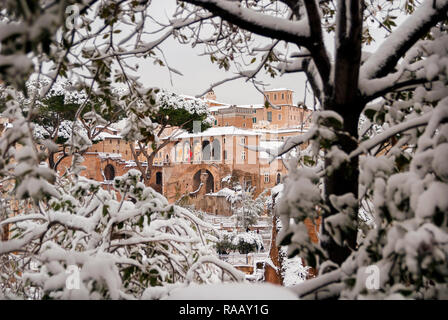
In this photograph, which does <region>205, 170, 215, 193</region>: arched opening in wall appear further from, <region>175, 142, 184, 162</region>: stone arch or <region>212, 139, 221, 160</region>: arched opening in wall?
<region>175, 142, 184, 162</region>: stone arch

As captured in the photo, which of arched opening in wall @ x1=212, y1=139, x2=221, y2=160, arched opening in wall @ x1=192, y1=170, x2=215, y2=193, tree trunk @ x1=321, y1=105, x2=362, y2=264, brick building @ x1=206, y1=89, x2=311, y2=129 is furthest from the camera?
brick building @ x1=206, y1=89, x2=311, y2=129

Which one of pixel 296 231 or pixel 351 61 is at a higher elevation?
pixel 351 61

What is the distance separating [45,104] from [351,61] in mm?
14533

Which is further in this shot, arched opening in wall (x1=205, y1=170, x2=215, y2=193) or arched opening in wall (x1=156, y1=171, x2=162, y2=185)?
arched opening in wall (x1=156, y1=171, x2=162, y2=185)

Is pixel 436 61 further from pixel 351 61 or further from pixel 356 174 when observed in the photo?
pixel 356 174

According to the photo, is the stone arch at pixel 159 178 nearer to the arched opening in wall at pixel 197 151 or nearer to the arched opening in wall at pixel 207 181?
the arched opening in wall at pixel 207 181

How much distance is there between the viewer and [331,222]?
128cm

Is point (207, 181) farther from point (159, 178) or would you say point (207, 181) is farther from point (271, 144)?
point (271, 144)

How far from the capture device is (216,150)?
30938 millimetres

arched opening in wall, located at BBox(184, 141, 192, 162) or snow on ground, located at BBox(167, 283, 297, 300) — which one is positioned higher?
arched opening in wall, located at BBox(184, 141, 192, 162)

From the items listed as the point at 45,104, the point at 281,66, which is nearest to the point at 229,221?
the point at 45,104

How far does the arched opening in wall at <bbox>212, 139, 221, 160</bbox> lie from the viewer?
30703 mm

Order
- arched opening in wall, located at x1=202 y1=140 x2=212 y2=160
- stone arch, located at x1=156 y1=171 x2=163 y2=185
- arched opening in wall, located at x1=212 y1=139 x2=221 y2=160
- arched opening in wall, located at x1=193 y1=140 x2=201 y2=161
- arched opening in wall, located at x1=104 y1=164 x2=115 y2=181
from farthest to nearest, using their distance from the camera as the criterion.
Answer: stone arch, located at x1=156 y1=171 x2=163 y2=185 < arched opening in wall, located at x1=193 y1=140 x2=201 y2=161 < arched opening in wall, located at x1=202 y1=140 x2=212 y2=160 < arched opening in wall, located at x1=212 y1=139 x2=221 y2=160 < arched opening in wall, located at x1=104 y1=164 x2=115 y2=181

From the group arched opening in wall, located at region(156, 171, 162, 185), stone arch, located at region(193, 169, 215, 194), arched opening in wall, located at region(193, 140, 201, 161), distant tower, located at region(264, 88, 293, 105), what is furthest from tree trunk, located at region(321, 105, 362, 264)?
distant tower, located at region(264, 88, 293, 105)
